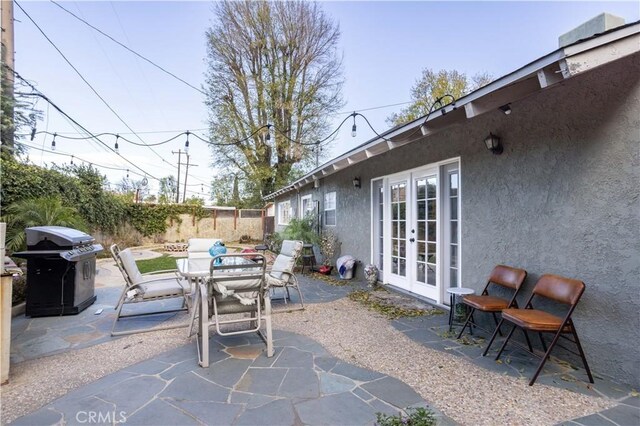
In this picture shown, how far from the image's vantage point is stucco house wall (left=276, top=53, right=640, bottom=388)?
257 centimetres

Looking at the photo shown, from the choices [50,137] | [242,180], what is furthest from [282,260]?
[242,180]

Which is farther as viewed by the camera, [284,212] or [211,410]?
[284,212]

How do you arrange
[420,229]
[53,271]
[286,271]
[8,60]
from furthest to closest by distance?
[8,60]
[420,229]
[286,271]
[53,271]

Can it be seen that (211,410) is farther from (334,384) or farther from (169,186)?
(169,186)

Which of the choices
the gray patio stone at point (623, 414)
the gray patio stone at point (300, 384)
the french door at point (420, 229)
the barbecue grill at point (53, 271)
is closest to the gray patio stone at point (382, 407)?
the gray patio stone at point (300, 384)

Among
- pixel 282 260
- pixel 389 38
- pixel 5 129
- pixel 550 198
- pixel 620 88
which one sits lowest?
pixel 282 260

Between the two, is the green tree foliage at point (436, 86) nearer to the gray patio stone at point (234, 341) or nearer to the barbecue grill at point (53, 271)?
the gray patio stone at point (234, 341)

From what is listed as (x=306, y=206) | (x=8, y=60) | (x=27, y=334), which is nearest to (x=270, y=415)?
(x=27, y=334)

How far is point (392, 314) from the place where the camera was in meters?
4.57

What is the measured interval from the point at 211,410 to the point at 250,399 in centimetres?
28

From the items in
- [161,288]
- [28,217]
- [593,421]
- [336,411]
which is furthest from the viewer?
[28,217]

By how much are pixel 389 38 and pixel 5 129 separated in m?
10.8

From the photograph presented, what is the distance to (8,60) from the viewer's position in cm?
836

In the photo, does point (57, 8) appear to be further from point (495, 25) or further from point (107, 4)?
point (495, 25)
